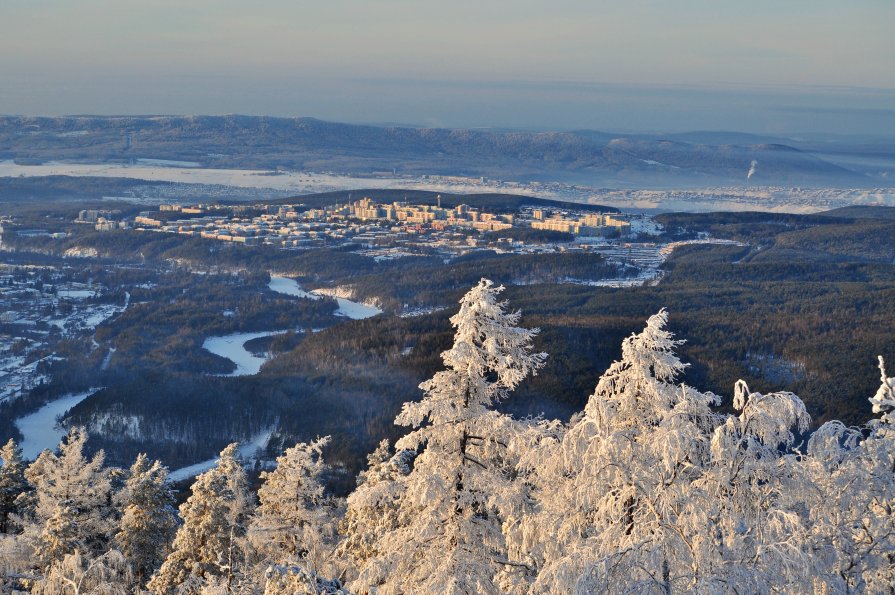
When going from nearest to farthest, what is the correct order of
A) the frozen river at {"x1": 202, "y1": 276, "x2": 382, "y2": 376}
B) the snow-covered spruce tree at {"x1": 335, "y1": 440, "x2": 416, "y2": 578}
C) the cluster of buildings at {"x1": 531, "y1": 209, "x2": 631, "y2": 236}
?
the snow-covered spruce tree at {"x1": 335, "y1": 440, "x2": 416, "y2": 578} < the frozen river at {"x1": 202, "y1": 276, "x2": 382, "y2": 376} < the cluster of buildings at {"x1": 531, "y1": 209, "x2": 631, "y2": 236}

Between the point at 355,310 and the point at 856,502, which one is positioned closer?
the point at 856,502

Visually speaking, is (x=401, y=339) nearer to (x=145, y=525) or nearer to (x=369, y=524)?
(x=145, y=525)

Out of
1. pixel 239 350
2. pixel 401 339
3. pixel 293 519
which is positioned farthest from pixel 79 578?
pixel 239 350

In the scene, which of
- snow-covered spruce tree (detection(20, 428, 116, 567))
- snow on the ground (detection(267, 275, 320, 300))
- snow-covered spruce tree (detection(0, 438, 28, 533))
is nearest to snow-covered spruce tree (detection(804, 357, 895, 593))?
snow-covered spruce tree (detection(20, 428, 116, 567))

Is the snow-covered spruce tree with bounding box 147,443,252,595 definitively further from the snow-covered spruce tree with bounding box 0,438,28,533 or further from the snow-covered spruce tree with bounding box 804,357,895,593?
the snow-covered spruce tree with bounding box 804,357,895,593

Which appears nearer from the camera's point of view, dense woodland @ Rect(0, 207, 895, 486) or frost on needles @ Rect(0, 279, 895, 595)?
frost on needles @ Rect(0, 279, 895, 595)
